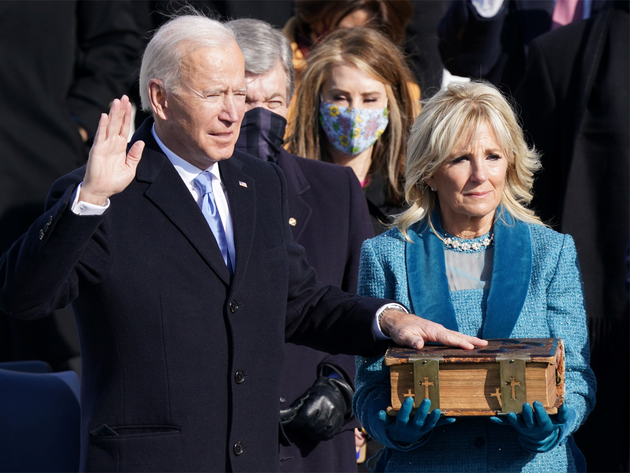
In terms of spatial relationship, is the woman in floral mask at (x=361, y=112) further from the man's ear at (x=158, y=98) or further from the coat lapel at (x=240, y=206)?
the man's ear at (x=158, y=98)

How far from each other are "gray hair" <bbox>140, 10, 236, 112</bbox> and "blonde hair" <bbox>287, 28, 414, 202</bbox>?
153 cm

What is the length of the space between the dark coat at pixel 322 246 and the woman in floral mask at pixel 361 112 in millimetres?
424

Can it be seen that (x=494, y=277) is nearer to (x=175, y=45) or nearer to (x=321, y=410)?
(x=321, y=410)

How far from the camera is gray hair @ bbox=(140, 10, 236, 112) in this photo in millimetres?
2609

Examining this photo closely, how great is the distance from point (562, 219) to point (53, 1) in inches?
112

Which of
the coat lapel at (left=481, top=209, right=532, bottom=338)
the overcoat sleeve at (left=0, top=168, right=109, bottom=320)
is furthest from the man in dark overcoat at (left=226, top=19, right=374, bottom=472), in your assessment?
the overcoat sleeve at (left=0, top=168, right=109, bottom=320)

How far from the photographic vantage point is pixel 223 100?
2.63 meters

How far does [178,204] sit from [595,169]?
2203 mm

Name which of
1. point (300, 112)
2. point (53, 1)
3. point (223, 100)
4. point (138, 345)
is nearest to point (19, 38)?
point (53, 1)

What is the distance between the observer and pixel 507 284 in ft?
9.25

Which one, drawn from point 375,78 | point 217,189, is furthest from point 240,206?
point 375,78

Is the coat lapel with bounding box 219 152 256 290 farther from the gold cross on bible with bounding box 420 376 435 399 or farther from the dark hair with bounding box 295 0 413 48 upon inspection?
the dark hair with bounding box 295 0 413 48

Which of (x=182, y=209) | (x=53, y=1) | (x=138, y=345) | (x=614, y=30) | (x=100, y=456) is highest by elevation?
(x=53, y=1)

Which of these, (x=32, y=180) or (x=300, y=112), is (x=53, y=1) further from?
(x=300, y=112)
